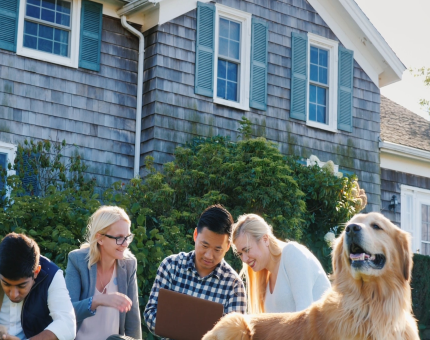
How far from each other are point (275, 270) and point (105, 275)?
125cm

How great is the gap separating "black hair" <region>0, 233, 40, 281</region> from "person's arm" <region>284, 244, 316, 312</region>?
69.9 inches

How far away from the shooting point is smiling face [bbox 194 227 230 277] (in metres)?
5.37

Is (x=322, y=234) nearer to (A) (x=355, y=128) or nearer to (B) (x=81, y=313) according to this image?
(A) (x=355, y=128)

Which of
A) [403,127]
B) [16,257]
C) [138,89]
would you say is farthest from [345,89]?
[16,257]

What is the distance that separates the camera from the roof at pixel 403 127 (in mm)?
16375

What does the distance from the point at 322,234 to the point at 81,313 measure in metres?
7.20

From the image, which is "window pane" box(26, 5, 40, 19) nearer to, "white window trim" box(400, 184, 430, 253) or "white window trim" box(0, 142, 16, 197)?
"white window trim" box(0, 142, 16, 197)

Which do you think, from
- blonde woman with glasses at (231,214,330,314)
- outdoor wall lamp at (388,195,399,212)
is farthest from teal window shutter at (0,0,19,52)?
outdoor wall lamp at (388,195,399,212)

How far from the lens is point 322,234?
11812 mm

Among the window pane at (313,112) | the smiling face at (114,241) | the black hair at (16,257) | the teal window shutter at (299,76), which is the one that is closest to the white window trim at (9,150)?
the teal window shutter at (299,76)

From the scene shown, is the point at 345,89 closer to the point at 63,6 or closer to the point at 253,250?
the point at 63,6

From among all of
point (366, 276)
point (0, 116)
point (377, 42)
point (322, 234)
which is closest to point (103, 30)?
point (0, 116)

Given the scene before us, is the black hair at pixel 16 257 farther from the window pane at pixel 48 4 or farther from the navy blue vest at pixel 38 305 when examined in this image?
the window pane at pixel 48 4

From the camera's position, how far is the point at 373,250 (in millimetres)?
4375
